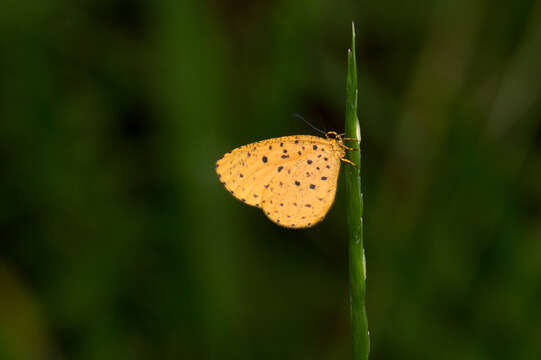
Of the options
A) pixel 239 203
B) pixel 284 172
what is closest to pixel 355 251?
pixel 284 172

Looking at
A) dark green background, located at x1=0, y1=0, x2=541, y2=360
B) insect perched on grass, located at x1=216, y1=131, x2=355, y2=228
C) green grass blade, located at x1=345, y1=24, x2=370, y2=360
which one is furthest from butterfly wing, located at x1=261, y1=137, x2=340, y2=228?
dark green background, located at x1=0, y1=0, x2=541, y2=360

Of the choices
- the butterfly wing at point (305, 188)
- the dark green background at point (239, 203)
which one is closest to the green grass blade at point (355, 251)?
the butterfly wing at point (305, 188)

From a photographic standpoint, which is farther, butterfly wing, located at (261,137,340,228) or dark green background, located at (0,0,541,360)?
dark green background, located at (0,0,541,360)

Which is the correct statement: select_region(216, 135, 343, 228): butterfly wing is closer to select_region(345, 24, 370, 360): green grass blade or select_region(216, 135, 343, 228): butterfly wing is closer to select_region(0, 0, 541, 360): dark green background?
select_region(345, 24, 370, 360): green grass blade

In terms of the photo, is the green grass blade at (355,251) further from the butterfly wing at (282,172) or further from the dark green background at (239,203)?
the dark green background at (239,203)

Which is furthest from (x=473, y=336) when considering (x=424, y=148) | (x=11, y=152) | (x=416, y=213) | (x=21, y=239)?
(x=11, y=152)

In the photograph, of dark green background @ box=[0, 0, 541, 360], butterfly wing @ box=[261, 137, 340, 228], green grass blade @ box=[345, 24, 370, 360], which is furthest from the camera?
dark green background @ box=[0, 0, 541, 360]

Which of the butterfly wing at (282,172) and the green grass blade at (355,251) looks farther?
the butterfly wing at (282,172)
